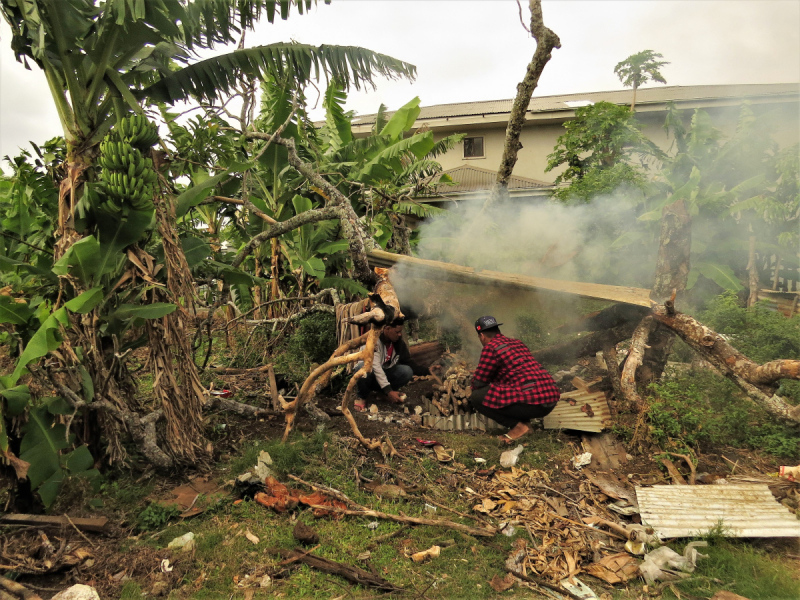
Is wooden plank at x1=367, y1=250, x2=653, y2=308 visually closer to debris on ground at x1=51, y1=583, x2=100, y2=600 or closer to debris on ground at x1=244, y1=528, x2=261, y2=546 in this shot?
debris on ground at x1=244, y1=528, x2=261, y2=546

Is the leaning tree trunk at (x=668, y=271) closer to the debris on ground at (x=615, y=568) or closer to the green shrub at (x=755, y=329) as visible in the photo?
the green shrub at (x=755, y=329)

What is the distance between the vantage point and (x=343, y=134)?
9055mm

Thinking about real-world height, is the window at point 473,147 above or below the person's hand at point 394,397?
above

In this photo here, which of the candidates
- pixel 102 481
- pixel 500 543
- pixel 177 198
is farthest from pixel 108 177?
pixel 500 543

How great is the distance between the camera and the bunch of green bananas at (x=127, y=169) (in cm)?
392

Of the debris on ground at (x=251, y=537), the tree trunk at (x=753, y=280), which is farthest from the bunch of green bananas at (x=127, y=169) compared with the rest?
the tree trunk at (x=753, y=280)

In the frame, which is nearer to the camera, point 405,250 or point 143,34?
point 143,34

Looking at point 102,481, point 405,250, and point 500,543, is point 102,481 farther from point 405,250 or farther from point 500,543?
point 405,250

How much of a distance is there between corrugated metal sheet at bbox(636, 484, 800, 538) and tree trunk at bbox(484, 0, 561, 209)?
5.87 metres

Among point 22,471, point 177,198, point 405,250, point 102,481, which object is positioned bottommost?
point 102,481

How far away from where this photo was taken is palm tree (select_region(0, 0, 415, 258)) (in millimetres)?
4047

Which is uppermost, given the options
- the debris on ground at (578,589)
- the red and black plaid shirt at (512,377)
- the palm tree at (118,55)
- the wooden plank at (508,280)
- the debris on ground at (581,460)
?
the palm tree at (118,55)

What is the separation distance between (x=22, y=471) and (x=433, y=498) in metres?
3.30

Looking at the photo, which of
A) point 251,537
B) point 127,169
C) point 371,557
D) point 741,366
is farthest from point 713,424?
point 127,169
